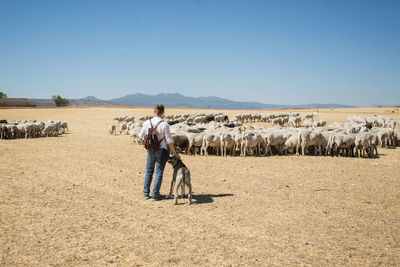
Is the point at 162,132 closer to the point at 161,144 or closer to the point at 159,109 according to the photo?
the point at 161,144

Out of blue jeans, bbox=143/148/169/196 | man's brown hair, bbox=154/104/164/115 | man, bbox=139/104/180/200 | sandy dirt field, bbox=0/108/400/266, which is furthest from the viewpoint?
blue jeans, bbox=143/148/169/196

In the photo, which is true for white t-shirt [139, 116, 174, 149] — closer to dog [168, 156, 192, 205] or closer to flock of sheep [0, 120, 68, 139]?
dog [168, 156, 192, 205]

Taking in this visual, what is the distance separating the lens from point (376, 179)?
420 inches

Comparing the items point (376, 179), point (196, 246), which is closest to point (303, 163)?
point (376, 179)

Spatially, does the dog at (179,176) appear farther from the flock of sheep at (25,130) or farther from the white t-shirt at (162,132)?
the flock of sheep at (25,130)

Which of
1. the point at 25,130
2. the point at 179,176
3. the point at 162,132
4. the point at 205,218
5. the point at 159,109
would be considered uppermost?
the point at 159,109

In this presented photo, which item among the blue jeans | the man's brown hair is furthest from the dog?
the man's brown hair

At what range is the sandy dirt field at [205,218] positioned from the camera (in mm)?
5035

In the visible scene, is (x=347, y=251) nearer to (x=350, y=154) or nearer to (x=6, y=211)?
(x=6, y=211)

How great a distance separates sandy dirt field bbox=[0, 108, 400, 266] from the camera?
16.5 feet

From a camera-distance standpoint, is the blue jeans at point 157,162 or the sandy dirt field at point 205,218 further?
the blue jeans at point 157,162

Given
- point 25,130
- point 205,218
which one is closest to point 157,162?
point 205,218

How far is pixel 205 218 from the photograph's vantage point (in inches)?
264

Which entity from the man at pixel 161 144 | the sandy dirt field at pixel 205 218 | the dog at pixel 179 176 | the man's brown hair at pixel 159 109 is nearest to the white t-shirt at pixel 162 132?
the man at pixel 161 144
